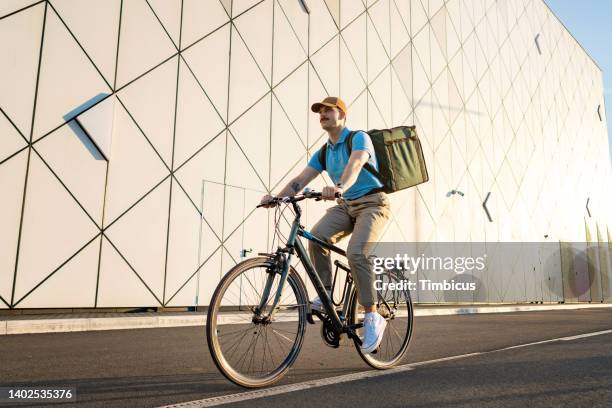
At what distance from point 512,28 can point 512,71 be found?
8.56 feet

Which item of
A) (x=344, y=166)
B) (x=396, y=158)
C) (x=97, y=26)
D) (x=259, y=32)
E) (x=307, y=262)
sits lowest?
(x=307, y=262)

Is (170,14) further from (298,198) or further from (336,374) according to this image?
(336,374)

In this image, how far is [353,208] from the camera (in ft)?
13.0

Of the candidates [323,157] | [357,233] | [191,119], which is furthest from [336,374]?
[191,119]

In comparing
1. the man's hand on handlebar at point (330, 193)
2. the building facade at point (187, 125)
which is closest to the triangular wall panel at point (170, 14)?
the building facade at point (187, 125)

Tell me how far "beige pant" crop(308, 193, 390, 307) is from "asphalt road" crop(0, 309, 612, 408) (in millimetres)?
635

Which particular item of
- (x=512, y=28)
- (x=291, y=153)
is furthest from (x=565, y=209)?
(x=291, y=153)

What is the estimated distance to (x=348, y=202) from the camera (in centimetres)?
400

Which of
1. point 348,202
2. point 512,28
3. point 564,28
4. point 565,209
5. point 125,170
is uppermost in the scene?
point 564,28

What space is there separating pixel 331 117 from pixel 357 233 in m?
0.85

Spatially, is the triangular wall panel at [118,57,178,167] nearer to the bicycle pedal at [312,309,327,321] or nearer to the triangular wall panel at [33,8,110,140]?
the triangular wall panel at [33,8,110,140]

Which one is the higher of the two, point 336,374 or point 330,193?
point 330,193

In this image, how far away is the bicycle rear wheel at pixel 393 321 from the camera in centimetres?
406

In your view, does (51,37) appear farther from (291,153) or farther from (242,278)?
(242,278)
